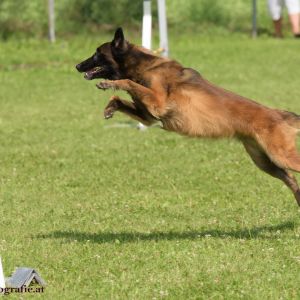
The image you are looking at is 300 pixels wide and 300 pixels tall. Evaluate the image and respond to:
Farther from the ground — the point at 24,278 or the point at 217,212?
the point at 24,278

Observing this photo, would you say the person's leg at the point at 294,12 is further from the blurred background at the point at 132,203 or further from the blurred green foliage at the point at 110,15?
the blurred background at the point at 132,203

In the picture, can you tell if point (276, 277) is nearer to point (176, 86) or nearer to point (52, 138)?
point (176, 86)

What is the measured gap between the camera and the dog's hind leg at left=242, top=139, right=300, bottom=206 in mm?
7875

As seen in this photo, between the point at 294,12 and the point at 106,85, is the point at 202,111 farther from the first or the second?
the point at 294,12

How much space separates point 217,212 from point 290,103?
807cm

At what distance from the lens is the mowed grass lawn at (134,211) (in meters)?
6.42

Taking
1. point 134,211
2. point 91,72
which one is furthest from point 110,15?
point 91,72

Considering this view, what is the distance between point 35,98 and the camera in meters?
17.7

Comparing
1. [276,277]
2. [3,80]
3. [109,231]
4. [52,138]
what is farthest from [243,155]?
[3,80]

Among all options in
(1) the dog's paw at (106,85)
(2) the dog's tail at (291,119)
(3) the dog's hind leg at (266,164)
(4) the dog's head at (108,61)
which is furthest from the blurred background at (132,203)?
(4) the dog's head at (108,61)

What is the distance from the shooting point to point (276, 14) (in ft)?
85.3

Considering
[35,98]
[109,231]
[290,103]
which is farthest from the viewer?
[35,98]

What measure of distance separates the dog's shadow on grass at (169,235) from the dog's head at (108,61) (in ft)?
4.57

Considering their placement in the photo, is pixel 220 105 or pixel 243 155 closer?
pixel 220 105
